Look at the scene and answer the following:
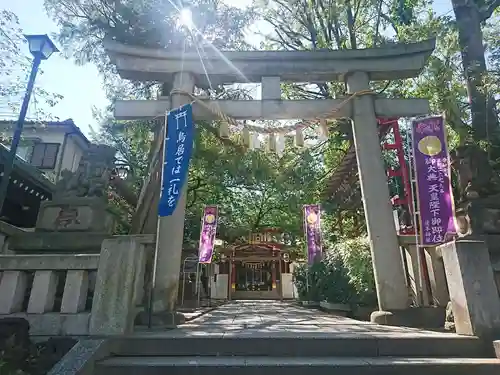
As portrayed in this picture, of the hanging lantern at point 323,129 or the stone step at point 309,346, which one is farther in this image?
the hanging lantern at point 323,129

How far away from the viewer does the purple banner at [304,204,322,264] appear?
43.5 feet

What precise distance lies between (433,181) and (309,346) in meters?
3.76

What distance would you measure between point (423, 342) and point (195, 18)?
11.3m

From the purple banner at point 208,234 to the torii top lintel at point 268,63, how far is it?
851cm

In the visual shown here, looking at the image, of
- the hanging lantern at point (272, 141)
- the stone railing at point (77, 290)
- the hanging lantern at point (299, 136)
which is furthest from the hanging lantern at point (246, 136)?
the stone railing at point (77, 290)

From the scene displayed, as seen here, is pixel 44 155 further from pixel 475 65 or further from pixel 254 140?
pixel 475 65

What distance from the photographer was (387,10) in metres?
15.5

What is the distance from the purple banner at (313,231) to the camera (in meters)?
13.3

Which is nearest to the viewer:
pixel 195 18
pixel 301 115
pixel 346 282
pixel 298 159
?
pixel 301 115

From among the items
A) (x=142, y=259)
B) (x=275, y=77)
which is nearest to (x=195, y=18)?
(x=275, y=77)

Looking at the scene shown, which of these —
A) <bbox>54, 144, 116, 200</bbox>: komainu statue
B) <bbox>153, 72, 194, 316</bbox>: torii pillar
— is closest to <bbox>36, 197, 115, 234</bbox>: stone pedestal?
<bbox>54, 144, 116, 200</bbox>: komainu statue

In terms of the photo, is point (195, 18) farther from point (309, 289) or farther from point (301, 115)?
point (309, 289)

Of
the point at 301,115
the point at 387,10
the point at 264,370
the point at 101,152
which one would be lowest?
the point at 264,370

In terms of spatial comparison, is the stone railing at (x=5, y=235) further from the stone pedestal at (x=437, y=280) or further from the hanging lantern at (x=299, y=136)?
the stone pedestal at (x=437, y=280)
